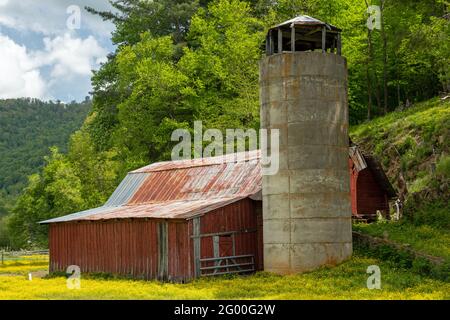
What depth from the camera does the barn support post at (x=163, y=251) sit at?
3247 cm

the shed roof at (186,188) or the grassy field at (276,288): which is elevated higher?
the shed roof at (186,188)

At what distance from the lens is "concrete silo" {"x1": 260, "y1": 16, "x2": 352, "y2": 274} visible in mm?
31266

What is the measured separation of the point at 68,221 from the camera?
39.5 meters

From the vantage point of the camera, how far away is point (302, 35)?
34562 mm

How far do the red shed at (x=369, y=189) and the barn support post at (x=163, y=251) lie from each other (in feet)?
39.0

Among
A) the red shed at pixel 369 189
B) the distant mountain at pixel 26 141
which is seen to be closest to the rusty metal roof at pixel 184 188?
the red shed at pixel 369 189

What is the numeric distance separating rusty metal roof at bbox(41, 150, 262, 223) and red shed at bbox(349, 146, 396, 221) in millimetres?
5790

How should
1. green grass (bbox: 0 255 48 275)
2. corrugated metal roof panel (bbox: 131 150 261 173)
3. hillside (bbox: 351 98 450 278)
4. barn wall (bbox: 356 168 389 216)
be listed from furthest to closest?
green grass (bbox: 0 255 48 275) < barn wall (bbox: 356 168 389 216) < corrugated metal roof panel (bbox: 131 150 261 173) < hillside (bbox: 351 98 450 278)

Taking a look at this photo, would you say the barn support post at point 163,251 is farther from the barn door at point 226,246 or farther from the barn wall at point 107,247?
the barn door at point 226,246
